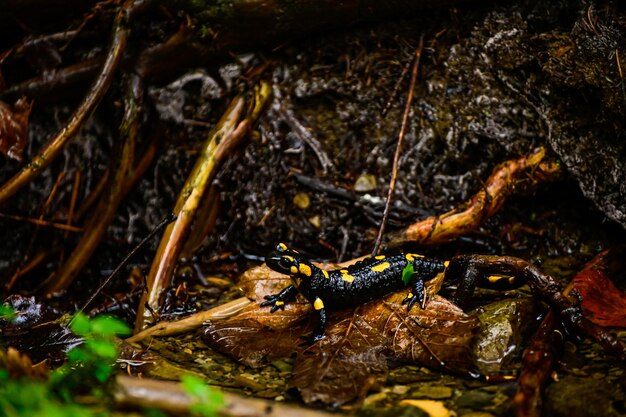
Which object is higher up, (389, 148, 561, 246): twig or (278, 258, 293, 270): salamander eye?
(389, 148, 561, 246): twig

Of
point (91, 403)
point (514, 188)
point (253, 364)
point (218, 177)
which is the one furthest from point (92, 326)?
point (514, 188)

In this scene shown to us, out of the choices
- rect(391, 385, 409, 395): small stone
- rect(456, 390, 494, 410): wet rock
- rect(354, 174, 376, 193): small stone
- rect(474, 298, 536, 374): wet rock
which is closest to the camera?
rect(456, 390, 494, 410): wet rock

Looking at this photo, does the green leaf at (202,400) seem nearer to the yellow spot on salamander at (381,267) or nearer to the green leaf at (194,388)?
the green leaf at (194,388)

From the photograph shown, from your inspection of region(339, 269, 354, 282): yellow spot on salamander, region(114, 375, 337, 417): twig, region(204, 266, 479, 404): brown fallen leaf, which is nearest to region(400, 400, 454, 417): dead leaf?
region(204, 266, 479, 404): brown fallen leaf

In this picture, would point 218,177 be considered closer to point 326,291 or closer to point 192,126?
point 192,126

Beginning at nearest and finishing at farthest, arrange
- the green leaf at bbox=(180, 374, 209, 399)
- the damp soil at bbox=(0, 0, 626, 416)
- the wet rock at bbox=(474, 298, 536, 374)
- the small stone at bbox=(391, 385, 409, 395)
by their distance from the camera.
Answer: the green leaf at bbox=(180, 374, 209, 399), the small stone at bbox=(391, 385, 409, 395), the wet rock at bbox=(474, 298, 536, 374), the damp soil at bbox=(0, 0, 626, 416)

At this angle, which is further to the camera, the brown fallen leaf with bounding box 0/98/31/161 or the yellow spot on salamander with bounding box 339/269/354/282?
the brown fallen leaf with bounding box 0/98/31/161

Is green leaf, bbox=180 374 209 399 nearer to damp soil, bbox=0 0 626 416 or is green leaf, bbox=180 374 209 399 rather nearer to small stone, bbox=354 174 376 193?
damp soil, bbox=0 0 626 416

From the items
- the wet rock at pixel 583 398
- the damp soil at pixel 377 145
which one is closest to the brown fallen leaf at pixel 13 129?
the damp soil at pixel 377 145
